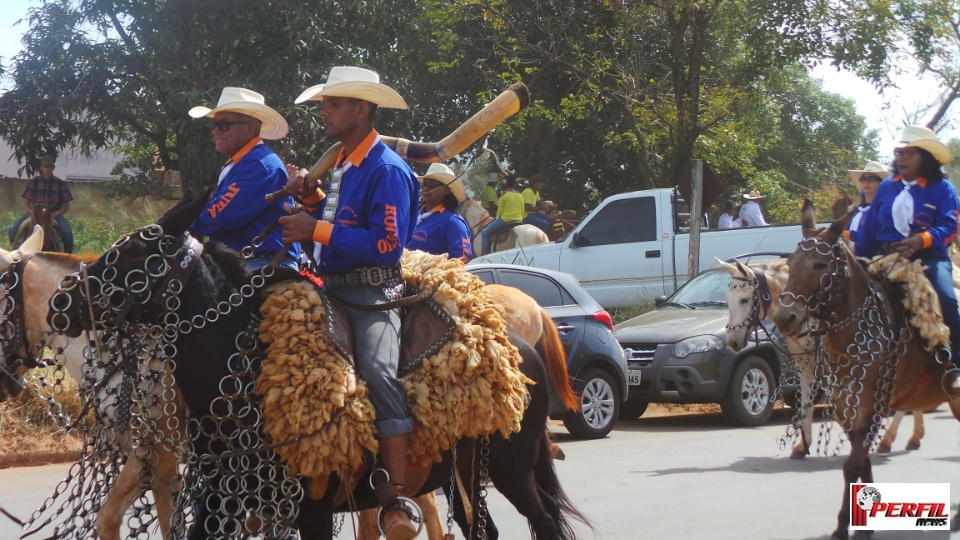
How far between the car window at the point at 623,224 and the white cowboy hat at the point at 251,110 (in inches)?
459

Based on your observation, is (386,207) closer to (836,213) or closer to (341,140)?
(341,140)

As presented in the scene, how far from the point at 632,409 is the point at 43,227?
8.13 m

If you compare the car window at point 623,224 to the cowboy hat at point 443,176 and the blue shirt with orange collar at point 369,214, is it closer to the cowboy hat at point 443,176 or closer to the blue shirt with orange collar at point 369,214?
the cowboy hat at point 443,176

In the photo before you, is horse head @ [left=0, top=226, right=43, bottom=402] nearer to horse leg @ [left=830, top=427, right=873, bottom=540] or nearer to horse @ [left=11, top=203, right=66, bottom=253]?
horse leg @ [left=830, top=427, right=873, bottom=540]

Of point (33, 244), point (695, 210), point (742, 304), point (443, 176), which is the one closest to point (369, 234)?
point (33, 244)

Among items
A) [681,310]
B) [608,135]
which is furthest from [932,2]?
[681,310]

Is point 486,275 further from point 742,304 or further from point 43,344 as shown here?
point 43,344

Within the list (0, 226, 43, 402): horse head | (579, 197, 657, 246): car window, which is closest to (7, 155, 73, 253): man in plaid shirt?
(579, 197, 657, 246): car window

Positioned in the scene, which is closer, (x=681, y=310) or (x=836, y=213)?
(x=681, y=310)

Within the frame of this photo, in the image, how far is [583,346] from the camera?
38.3 feet

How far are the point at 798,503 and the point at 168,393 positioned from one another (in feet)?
18.4

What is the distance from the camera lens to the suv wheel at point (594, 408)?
11812mm

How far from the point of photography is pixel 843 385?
7.37 meters

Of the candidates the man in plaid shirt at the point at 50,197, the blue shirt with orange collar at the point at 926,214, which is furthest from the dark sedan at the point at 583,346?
the man in plaid shirt at the point at 50,197
